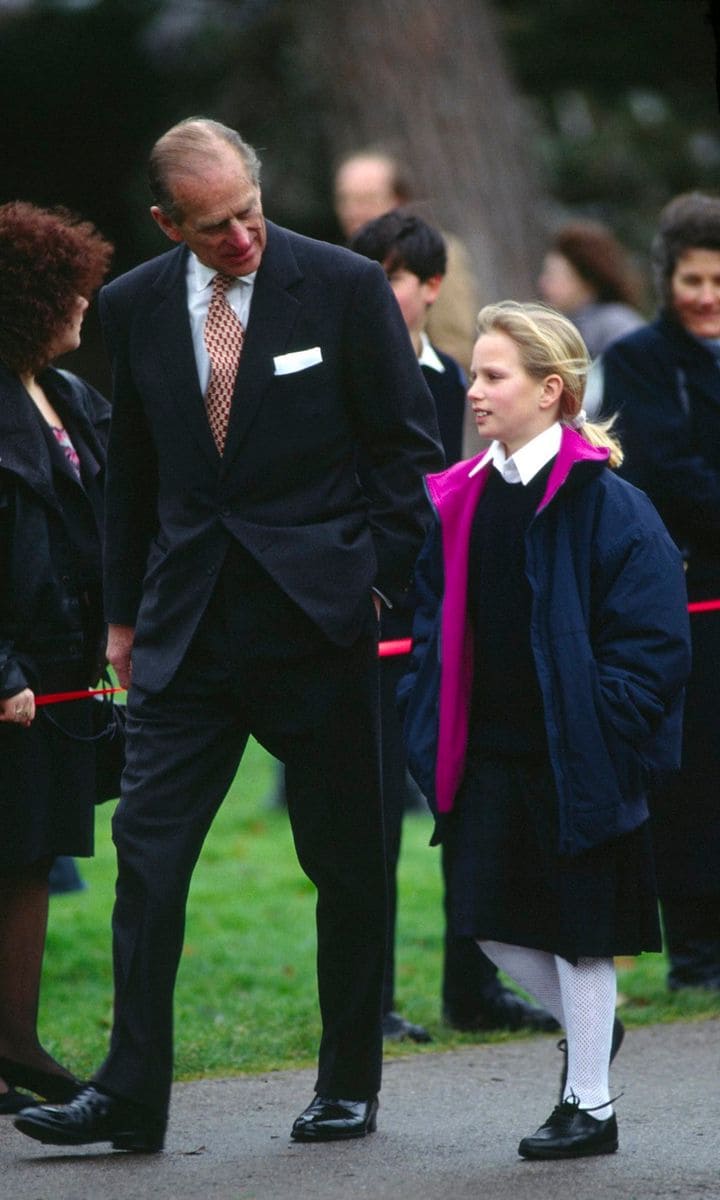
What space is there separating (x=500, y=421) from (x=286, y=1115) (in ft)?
5.64

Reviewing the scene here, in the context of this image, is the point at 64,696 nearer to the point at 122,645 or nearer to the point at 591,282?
the point at 122,645

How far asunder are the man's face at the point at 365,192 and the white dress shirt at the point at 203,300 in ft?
9.14

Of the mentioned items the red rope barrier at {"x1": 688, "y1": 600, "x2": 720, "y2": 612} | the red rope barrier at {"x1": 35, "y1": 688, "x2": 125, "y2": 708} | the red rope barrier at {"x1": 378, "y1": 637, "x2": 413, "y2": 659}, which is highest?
the red rope barrier at {"x1": 35, "y1": 688, "x2": 125, "y2": 708}

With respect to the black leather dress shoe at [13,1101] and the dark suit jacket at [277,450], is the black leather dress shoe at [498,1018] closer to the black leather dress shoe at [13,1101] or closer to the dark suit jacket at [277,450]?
the black leather dress shoe at [13,1101]

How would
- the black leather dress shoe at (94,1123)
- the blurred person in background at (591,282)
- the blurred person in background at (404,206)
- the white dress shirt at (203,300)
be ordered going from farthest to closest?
the blurred person in background at (591,282)
the blurred person in background at (404,206)
the white dress shirt at (203,300)
the black leather dress shoe at (94,1123)

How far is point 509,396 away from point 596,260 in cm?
382

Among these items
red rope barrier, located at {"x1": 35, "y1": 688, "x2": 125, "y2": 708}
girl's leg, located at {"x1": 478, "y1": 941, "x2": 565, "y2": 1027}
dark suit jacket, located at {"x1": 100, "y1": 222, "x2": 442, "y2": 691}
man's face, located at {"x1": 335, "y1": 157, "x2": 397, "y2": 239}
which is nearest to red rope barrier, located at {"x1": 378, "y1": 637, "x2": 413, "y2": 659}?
red rope barrier, located at {"x1": 35, "y1": 688, "x2": 125, "y2": 708}

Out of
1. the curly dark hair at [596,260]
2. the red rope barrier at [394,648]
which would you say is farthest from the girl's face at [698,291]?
the curly dark hair at [596,260]

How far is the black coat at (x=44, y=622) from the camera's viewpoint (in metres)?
5.05

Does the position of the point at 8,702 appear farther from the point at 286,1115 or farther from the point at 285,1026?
the point at 285,1026

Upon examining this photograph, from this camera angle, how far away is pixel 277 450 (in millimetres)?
4633

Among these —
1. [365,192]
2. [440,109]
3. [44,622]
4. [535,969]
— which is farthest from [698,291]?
[440,109]

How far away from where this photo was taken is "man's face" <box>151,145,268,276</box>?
4.55m

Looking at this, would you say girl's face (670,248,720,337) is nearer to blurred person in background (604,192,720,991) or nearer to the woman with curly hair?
blurred person in background (604,192,720,991)
